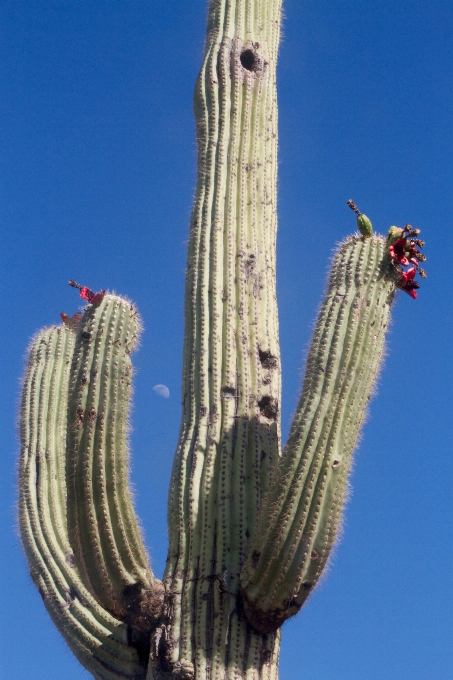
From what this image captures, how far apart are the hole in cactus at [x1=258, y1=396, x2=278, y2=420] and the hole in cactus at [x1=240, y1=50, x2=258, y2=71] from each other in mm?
2399

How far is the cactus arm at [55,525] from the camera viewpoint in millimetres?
4273

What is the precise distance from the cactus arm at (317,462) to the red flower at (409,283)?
0.21 metres

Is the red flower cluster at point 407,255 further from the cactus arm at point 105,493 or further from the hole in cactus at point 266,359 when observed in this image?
the cactus arm at point 105,493

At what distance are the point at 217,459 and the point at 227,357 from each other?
574 millimetres

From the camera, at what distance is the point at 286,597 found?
3.95m

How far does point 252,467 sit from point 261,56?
2.95 metres

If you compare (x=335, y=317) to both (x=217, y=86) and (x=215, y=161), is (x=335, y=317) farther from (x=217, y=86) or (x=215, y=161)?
(x=217, y=86)

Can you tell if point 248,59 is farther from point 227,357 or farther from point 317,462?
point 317,462

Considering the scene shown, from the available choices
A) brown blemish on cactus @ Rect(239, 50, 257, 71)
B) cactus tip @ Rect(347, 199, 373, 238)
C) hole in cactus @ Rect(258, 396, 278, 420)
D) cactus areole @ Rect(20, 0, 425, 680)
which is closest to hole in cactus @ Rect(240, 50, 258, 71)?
brown blemish on cactus @ Rect(239, 50, 257, 71)

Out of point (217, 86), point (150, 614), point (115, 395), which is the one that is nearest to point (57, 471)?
point (115, 395)

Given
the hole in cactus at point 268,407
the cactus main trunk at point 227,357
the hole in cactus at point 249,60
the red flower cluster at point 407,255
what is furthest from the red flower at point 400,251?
the hole in cactus at point 249,60

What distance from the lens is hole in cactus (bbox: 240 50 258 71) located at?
5.80 m

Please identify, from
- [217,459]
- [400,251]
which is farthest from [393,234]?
[217,459]

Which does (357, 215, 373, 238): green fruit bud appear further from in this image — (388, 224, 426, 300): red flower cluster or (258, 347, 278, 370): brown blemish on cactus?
(258, 347, 278, 370): brown blemish on cactus
